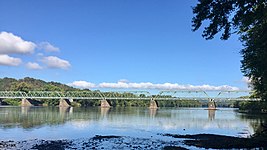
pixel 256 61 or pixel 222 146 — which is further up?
pixel 256 61

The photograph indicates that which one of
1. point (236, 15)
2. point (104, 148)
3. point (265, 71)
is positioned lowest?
point (104, 148)

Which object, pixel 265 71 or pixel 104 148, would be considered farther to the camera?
pixel 265 71

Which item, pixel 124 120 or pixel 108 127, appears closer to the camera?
pixel 108 127

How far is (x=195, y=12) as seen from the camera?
860 inches

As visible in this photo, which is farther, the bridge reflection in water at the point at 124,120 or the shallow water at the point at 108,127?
the bridge reflection in water at the point at 124,120

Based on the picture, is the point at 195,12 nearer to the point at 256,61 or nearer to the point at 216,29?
the point at 216,29

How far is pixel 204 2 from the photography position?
2106 cm

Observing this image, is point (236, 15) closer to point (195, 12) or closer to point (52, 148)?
point (195, 12)

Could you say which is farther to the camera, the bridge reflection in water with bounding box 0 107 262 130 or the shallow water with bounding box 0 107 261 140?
the bridge reflection in water with bounding box 0 107 262 130

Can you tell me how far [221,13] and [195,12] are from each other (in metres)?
1.73

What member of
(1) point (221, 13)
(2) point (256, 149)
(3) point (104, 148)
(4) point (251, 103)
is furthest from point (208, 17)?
→ (4) point (251, 103)

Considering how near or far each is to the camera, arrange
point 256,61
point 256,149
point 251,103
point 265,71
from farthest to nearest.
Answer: point 251,103 → point 256,61 → point 265,71 → point 256,149

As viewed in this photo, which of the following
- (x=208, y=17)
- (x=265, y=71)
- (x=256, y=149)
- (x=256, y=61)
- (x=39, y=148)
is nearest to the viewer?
(x=208, y=17)

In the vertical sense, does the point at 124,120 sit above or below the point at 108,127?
below
